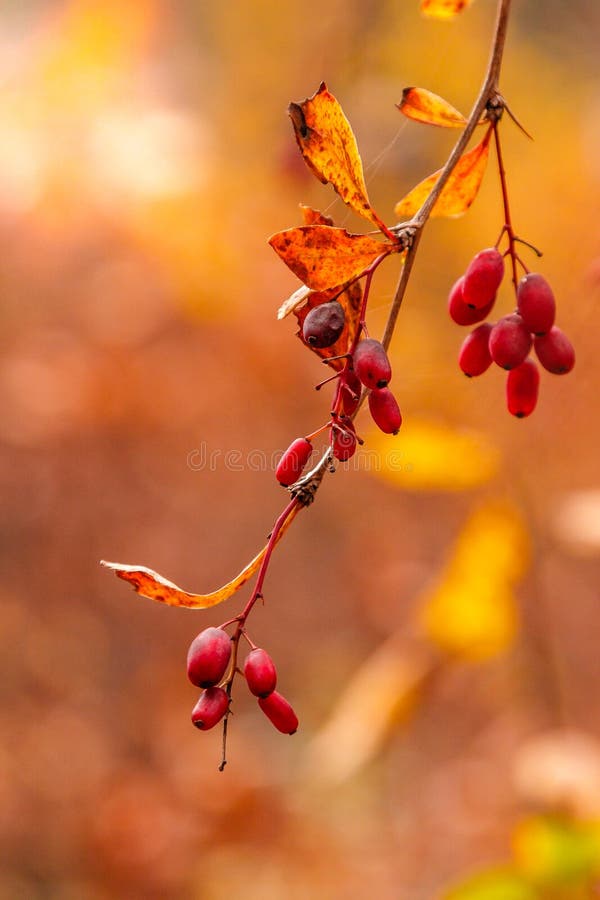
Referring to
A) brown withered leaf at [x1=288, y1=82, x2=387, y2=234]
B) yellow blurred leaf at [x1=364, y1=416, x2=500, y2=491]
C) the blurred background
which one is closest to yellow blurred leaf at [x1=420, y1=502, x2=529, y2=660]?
the blurred background

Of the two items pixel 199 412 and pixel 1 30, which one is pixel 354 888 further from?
pixel 1 30

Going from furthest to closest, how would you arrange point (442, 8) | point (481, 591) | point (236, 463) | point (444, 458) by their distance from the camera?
point (236, 463) < point (481, 591) < point (444, 458) < point (442, 8)

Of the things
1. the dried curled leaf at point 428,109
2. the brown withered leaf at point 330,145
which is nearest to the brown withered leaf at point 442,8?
the dried curled leaf at point 428,109

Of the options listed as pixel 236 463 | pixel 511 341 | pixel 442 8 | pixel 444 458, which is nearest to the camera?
pixel 511 341

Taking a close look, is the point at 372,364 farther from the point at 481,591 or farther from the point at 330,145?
the point at 481,591

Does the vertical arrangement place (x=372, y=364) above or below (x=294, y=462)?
above

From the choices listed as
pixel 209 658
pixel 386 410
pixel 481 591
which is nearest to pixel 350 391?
pixel 386 410

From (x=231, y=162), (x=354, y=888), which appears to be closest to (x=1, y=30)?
(x=231, y=162)

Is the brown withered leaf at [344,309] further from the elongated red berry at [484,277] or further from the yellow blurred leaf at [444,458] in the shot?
the yellow blurred leaf at [444,458]
